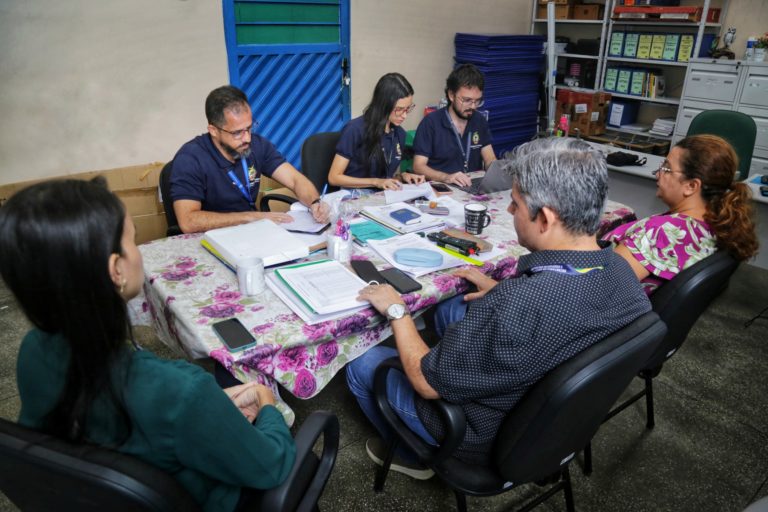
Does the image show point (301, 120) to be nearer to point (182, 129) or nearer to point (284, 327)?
point (182, 129)

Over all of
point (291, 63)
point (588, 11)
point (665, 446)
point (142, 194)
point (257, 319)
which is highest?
point (588, 11)

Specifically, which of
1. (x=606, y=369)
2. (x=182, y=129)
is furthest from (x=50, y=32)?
(x=606, y=369)

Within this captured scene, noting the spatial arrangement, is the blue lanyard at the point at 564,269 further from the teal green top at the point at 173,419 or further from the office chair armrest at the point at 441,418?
the teal green top at the point at 173,419

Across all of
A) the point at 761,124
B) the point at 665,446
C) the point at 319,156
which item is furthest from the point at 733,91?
the point at 319,156

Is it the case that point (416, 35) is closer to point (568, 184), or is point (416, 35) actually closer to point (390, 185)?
point (390, 185)

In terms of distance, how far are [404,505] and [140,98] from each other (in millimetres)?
2967

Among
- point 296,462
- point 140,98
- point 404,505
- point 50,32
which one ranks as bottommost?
point 404,505

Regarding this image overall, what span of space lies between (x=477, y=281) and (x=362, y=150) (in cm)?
138

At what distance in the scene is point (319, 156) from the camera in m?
2.84

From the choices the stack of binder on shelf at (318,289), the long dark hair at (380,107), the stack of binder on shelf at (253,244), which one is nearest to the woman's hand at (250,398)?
the stack of binder on shelf at (318,289)

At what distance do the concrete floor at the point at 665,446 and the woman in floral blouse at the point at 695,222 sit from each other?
71 centimetres

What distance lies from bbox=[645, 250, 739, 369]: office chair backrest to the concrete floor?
592mm

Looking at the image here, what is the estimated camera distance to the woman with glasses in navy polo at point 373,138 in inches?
106

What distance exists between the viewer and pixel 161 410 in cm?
80
